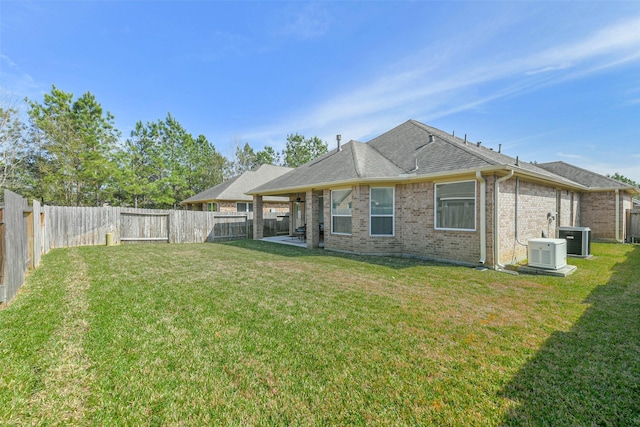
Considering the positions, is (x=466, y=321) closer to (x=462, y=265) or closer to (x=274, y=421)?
(x=274, y=421)

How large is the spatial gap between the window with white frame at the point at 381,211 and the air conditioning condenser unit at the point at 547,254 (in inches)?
167

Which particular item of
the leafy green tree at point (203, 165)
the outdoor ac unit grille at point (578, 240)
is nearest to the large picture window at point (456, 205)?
the outdoor ac unit grille at point (578, 240)

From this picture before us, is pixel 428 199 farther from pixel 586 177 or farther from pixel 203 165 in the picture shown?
pixel 203 165

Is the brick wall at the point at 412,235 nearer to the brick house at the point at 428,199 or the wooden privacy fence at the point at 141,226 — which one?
the brick house at the point at 428,199

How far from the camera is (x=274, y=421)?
218 cm

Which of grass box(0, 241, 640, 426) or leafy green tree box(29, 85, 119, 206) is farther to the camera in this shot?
leafy green tree box(29, 85, 119, 206)

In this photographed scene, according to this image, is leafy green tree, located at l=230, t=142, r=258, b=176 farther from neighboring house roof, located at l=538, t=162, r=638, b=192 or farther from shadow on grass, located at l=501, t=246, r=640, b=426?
shadow on grass, located at l=501, t=246, r=640, b=426

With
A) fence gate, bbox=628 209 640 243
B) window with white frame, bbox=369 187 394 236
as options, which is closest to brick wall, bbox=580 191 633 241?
fence gate, bbox=628 209 640 243

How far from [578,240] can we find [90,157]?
33.7m

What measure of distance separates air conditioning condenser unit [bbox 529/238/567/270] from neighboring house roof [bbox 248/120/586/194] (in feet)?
7.30

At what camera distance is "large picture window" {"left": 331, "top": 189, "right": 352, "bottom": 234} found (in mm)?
11164

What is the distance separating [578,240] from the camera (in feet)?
32.5

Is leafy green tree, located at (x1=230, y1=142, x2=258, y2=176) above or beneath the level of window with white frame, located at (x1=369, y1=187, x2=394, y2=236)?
above

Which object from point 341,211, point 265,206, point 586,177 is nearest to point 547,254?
point 341,211
